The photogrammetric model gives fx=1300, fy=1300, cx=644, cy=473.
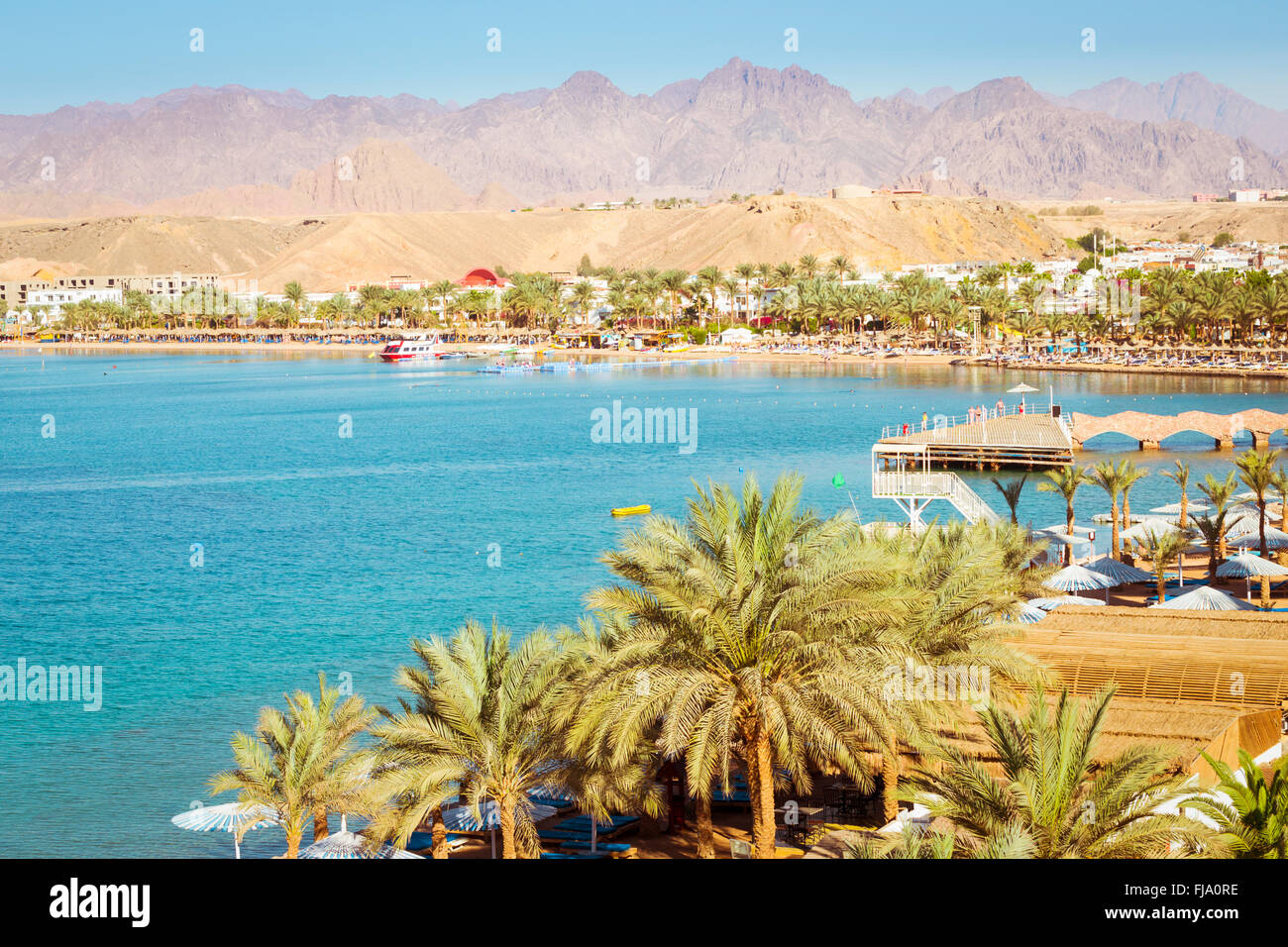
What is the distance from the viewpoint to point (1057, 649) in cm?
2217

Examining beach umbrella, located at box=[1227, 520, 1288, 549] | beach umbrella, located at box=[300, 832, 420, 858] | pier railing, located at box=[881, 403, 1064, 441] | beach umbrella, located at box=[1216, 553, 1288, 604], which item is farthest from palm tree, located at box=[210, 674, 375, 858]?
pier railing, located at box=[881, 403, 1064, 441]

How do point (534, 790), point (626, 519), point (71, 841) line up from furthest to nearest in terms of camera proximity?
1. point (626, 519)
2. point (71, 841)
3. point (534, 790)

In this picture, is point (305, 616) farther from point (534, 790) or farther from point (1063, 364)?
point (1063, 364)

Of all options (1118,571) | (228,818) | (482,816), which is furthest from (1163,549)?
(228,818)

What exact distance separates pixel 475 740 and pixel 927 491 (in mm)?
24372

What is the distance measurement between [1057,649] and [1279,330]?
10550 cm

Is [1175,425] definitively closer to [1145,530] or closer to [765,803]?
[1145,530]

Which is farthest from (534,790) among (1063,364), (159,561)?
(1063,364)

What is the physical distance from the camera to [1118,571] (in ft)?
110

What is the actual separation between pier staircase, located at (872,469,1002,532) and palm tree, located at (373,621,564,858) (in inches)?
850

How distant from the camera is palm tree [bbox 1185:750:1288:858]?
36.1 ft

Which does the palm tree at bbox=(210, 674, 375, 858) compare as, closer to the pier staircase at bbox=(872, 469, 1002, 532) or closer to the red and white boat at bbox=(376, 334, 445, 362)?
the pier staircase at bbox=(872, 469, 1002, 532)

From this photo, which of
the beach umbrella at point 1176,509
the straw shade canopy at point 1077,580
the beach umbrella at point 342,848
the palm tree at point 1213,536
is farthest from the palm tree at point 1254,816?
the beach umbrella at point 1176,509
